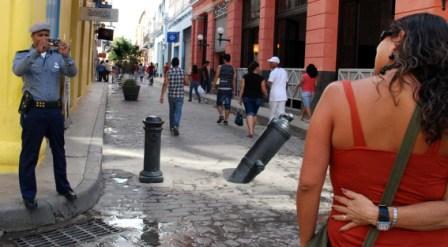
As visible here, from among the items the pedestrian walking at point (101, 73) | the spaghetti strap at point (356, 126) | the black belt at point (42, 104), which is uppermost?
the pedestrian walking at point (101, 73)

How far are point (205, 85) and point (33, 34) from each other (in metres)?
24.8

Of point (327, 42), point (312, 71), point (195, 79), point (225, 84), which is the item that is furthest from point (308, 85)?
point (195, 79)

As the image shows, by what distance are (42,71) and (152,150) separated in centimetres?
254

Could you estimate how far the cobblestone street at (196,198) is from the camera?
18.5ft

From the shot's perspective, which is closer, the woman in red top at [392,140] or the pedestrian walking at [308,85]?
the woman in red top at [392,140]

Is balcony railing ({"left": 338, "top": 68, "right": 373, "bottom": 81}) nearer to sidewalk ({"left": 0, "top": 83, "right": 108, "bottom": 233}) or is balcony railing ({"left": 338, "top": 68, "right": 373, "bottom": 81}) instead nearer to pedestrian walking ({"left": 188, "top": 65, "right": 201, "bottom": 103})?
sidewalk ({"left": 0, "top": 83, "right": 108, "bottom": 233})

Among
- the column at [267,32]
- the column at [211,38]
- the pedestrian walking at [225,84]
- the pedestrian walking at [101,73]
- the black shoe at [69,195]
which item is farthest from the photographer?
the pedestrian walking at [101,73]

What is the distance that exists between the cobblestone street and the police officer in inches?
36.6

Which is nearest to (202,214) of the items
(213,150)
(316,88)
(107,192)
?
(107,192)

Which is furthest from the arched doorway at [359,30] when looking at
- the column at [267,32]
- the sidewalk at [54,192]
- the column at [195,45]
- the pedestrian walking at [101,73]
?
the pedestrian walking at [101,73]

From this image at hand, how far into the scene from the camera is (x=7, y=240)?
521cm

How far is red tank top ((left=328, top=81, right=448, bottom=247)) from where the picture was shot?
190cm

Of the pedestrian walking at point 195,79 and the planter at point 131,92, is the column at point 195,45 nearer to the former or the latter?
the pedestrian walking at point 195,79

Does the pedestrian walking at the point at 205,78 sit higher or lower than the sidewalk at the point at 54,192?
higher
